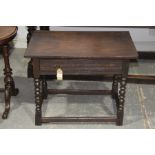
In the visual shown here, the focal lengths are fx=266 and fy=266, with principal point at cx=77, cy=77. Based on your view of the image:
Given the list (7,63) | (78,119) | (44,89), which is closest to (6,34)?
(7,63)

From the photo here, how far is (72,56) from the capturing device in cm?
132

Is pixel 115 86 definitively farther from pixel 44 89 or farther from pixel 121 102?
pixel 44 89

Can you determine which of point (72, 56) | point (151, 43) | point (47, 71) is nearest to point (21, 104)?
point (47, 71)

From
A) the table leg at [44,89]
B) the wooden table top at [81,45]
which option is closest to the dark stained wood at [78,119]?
the table leg at [44,89]

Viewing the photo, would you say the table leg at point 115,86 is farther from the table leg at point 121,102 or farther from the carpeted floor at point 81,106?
the table leg at point 121,102

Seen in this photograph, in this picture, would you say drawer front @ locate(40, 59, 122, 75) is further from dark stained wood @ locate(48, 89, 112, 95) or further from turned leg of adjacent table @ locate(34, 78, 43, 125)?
dark stained wood @ locate(48, 89, 112, 95)

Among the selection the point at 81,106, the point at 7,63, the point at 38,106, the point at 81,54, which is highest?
the point at 81,54

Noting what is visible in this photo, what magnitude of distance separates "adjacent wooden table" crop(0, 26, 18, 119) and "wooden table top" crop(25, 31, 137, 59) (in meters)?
0.13

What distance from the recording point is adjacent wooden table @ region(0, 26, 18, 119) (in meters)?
1.47

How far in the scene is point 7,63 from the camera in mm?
1673

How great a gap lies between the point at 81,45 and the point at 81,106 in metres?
0.58

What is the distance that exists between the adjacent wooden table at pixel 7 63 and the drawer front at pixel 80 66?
0.27 meters
